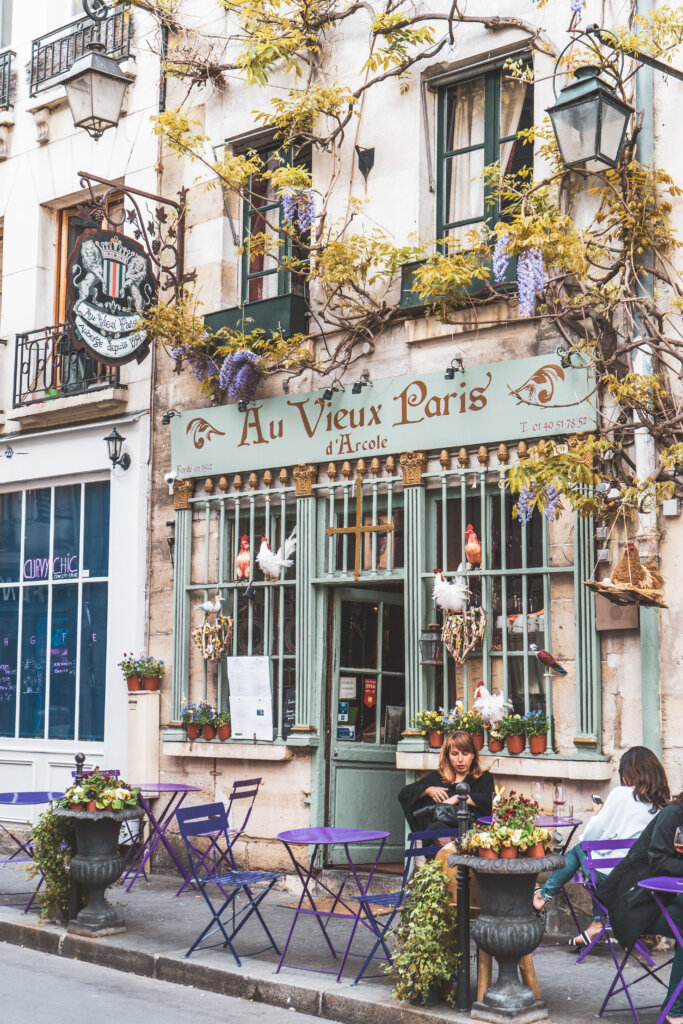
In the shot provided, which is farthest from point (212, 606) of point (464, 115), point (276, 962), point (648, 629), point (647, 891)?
point (647, 891)

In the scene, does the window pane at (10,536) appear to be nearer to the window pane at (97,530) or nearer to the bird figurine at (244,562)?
the window pane at (97,530)

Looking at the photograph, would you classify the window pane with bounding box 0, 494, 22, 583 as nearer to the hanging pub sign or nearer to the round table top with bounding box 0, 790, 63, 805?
the hanging pub sign

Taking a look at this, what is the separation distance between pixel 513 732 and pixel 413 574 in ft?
5.04

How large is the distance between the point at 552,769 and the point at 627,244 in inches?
144

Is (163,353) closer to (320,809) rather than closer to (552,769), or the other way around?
(320,809)

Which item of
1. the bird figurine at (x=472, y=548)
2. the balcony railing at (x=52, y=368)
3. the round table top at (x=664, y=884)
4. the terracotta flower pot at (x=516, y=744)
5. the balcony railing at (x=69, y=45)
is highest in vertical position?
the balcony railing at (x=69, y=45)

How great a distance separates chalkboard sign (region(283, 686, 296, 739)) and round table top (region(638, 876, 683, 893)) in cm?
488

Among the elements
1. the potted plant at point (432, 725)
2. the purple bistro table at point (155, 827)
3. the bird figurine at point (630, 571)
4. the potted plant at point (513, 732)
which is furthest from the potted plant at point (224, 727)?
the bird figurine at point (630, 571)

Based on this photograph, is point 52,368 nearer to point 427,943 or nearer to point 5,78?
point 5,78

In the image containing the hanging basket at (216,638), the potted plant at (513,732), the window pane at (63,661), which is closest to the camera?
the potted plant at (513,732)

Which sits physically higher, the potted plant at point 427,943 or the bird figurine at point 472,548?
the bird figurine at point 472,548

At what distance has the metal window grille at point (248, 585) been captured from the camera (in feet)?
35.4

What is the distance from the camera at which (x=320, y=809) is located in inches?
408

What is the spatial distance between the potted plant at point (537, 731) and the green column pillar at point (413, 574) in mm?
1023
